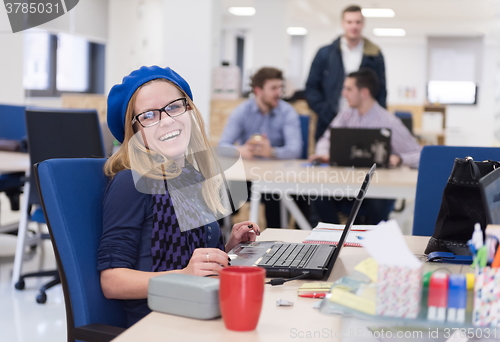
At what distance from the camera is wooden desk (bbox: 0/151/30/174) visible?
3.00 meters

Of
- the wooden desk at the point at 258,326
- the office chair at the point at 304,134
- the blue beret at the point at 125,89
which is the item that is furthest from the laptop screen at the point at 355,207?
the office chair at the point at 304,134

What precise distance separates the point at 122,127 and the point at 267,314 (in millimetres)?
636

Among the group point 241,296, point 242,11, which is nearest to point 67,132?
point 241,296

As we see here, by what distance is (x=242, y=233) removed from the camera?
4.36 feet

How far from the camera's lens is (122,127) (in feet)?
4.25

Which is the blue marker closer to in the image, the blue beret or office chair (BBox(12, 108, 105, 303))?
the blue beret

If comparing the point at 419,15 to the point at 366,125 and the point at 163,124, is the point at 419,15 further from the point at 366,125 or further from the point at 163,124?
the point at 163,124

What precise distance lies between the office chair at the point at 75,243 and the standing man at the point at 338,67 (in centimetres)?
307

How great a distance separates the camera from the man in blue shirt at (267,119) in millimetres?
3643

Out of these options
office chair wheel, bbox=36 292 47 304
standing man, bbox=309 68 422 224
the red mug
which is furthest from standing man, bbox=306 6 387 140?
the red mug

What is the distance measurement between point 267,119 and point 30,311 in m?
1.88

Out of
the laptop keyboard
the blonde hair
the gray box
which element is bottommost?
the laptop keyboard

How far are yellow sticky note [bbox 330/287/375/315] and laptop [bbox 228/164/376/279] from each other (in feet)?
0.90

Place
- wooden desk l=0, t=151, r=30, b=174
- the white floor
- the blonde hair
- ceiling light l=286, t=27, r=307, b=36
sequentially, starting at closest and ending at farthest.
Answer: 1. the blonde hair
2. the white floor
3. wooden desk l=0, t=151, r=30, b=174
4. ceiling light l=286, t=27, r=307, b=36
